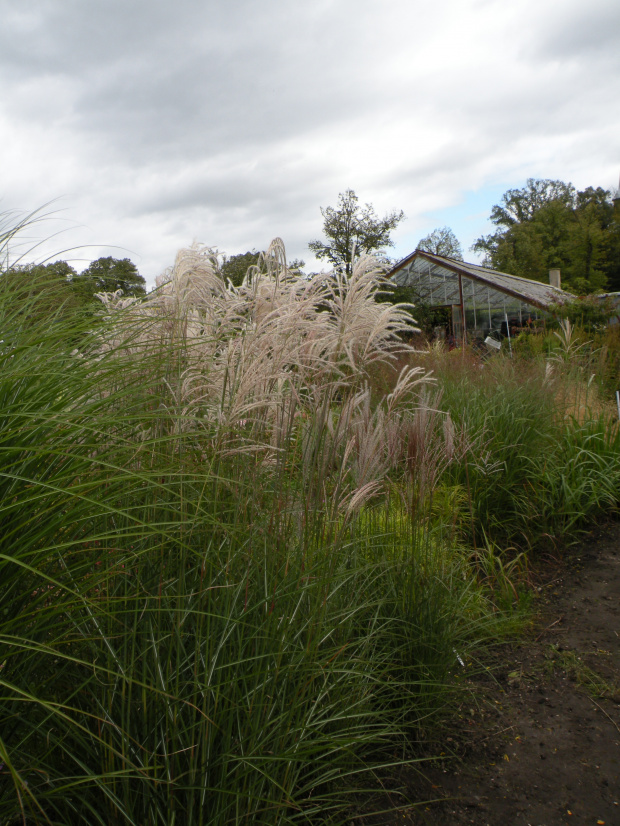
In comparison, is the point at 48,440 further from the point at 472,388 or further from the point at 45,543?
the point at 472,388

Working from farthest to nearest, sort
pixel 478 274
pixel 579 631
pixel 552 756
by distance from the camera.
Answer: pixel 478 274, pixel 579 631, pixel 552 756

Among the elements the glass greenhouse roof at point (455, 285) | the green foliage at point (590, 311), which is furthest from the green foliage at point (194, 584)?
the glass greenhouse roof at point (455, 285)

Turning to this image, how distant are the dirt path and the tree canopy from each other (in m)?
38.3

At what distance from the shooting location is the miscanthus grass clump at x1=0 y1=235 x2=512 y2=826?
4.48 ft

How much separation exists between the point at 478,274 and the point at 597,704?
93.9ft

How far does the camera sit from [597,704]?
103 inches

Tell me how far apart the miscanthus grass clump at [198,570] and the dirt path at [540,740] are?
0.72ft

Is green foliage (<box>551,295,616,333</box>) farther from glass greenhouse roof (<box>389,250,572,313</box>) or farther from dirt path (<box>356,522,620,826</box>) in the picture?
glass greenhouse roof (<box>389,250,572,313</box>)

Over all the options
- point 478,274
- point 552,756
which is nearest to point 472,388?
point 552,756

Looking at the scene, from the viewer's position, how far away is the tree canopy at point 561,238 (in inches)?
1850

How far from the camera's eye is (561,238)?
189 feet

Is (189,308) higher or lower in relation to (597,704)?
higher

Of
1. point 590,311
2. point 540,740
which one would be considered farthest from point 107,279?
point 590,311

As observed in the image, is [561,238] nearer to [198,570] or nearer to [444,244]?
[444,244]
